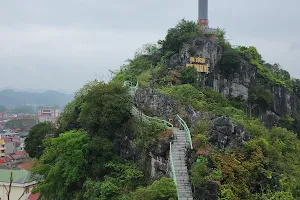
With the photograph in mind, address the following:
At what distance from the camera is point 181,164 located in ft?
42.0

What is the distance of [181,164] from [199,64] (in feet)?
47.7

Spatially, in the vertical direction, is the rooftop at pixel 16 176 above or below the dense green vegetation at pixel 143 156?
below

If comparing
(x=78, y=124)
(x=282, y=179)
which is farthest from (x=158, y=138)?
(x=78, y=124)

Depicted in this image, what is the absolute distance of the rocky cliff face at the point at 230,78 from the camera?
26453mm

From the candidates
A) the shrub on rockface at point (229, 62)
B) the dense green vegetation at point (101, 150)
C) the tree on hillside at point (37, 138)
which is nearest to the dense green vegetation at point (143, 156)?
the dense green vegetation at point (101, 150)

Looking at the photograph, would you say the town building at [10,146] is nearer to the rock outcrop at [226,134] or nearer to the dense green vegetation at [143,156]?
the dense green vegetation at [143,156]

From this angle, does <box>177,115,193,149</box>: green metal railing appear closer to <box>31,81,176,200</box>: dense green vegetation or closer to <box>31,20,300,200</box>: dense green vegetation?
<box>31,20,300,200</box>: dense green vegetation

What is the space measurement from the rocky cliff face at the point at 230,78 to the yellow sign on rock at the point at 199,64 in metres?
0.39

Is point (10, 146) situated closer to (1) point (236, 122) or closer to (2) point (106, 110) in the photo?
(2) point (106, 110)

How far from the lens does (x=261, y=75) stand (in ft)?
95.8

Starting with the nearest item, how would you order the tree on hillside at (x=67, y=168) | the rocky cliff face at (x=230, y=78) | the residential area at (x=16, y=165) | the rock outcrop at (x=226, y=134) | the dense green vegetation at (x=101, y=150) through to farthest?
the rock outcrop at (x=226, y=134) → the dense green vegetation at (x=101, y=150) → the tree on hillside at (x=67, y=168) → the rocky cliff face at (x=230, y=78) → the residential area at (x=16, y=165)

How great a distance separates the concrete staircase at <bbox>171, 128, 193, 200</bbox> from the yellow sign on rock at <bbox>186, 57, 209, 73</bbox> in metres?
11.9

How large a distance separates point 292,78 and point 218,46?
1247 cm

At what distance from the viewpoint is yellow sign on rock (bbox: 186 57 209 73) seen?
2594 centimetres
